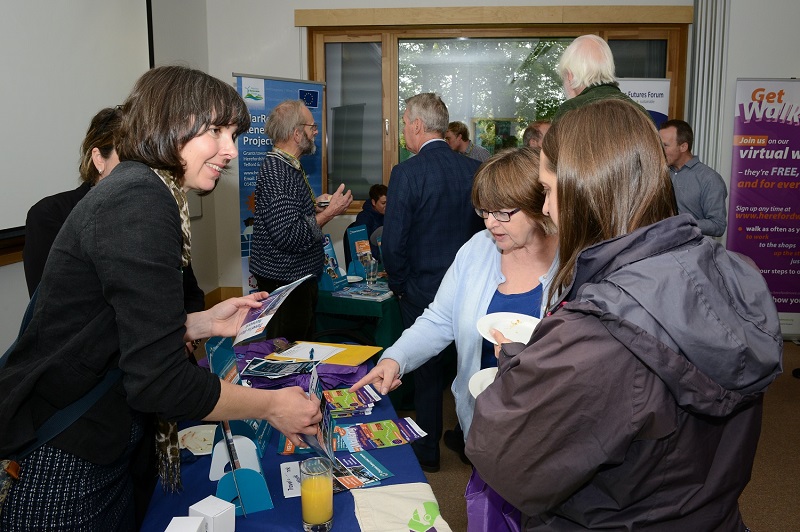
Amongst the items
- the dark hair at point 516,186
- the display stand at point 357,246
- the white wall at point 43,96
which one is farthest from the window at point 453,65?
the dark hair at point 516,186

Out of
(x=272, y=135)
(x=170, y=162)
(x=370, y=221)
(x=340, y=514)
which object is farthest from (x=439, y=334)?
(x=370, y=221)

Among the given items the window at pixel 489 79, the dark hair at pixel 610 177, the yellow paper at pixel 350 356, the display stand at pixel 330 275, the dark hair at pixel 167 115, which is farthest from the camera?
the window at pixel 489 79

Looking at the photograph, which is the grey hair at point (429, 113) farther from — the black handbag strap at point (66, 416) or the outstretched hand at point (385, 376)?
the black handbag strap at point (66, 416)

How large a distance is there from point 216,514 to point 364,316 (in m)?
2.49

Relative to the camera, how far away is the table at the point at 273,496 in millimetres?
1177

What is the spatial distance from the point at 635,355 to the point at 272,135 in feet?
9.19

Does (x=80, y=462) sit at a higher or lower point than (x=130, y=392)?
lower

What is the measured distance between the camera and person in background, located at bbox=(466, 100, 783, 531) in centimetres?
79

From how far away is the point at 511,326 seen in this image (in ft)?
4.43

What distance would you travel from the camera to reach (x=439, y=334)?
6.09 feet

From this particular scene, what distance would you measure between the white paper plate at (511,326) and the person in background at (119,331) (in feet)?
1.58

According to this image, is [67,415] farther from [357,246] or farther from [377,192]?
[377,192]

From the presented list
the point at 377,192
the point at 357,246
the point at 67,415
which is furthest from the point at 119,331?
the point at 377,192

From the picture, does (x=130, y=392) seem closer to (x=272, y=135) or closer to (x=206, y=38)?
(x=272, y=135)
